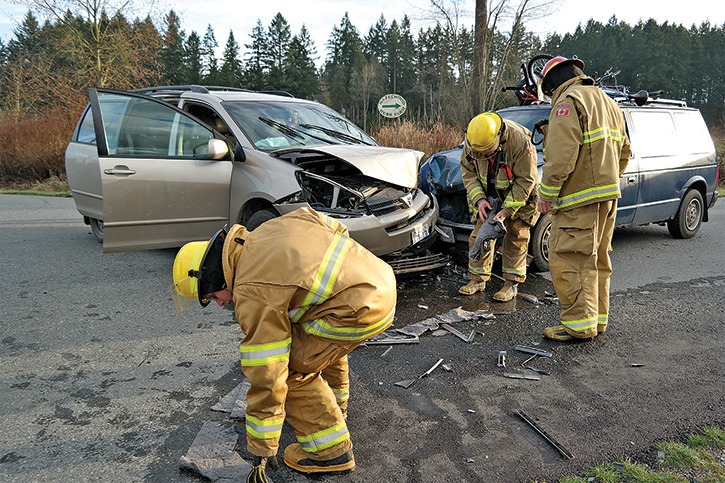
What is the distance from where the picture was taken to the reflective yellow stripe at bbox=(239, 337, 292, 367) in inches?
85.1

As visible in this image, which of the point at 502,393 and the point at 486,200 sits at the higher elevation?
the point at 486,200

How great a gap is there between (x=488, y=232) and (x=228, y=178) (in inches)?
101

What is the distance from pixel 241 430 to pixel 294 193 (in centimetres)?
240

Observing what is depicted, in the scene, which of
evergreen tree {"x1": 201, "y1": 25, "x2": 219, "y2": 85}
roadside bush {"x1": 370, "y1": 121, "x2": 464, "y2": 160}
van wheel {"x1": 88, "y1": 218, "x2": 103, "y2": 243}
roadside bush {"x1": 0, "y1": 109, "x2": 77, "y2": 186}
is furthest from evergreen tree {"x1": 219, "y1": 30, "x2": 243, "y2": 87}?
van wheel {"x1": 88, "y1": 218, "x2": 103, "y2": 243}

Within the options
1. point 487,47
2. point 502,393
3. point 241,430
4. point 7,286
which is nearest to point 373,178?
point 502,393

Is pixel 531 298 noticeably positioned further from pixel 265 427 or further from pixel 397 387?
pixel 265 427

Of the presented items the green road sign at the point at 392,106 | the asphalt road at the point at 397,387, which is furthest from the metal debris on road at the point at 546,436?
the green road sign at the point at 392,106

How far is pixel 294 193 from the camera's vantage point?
479 cm

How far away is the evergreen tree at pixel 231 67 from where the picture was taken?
51.3 meters

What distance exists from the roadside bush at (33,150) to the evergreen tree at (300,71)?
37.0m

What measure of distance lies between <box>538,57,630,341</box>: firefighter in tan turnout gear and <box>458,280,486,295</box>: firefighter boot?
1119mm

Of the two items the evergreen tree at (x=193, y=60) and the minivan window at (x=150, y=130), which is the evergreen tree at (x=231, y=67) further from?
the minivan window at (x=150, y=130)

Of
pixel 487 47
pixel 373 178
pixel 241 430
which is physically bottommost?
pixel 241 430

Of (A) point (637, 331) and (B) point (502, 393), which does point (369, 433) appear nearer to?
(B) point (502, 393)
